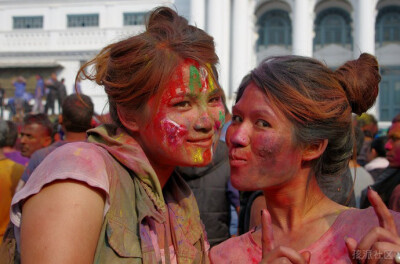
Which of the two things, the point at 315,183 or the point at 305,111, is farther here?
the point at 315,183

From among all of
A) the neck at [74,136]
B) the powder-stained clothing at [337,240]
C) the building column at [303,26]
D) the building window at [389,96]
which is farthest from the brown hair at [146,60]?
the building window at [389,96]

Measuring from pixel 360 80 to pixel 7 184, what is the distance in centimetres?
350

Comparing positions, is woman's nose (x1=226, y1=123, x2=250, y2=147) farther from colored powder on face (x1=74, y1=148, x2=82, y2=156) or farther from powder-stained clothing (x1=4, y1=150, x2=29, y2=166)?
powder-stained clothing (x1=4, y1=150, x2=29, y2=166)

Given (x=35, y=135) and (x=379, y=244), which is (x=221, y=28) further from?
(x=379, y=244)

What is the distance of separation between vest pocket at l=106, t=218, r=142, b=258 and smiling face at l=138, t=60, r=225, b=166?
0.42 meters

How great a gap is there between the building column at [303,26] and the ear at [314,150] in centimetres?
2390

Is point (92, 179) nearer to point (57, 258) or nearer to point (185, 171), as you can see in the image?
point (57, 258)

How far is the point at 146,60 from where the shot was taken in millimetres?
1974

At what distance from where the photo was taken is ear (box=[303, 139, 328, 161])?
2.01 meters

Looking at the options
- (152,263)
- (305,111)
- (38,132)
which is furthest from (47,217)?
(38,132)

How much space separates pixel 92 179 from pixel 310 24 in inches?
1026

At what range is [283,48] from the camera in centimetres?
2739

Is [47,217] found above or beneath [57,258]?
above

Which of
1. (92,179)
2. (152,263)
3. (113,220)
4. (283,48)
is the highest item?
(283,48)
